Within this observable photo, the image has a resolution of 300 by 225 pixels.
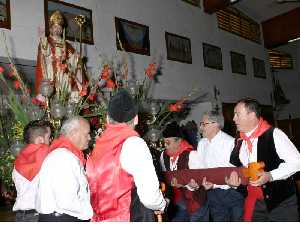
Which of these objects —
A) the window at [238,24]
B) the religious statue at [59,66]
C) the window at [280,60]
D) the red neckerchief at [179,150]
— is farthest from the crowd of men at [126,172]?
the window at [280,60]

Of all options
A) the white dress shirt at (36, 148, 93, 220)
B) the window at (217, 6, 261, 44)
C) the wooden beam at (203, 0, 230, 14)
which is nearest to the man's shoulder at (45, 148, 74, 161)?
the white dress shirt at (36, 148, 93, 220)

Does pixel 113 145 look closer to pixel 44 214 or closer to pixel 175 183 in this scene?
pixel 44 214

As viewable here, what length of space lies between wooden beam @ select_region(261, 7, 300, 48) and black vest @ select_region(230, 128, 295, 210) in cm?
1125

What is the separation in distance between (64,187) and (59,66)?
174 cm

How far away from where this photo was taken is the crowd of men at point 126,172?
2633 millimetres

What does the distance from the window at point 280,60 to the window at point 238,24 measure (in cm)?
274

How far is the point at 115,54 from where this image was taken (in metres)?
7.76

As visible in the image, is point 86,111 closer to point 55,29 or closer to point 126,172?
point 55,29

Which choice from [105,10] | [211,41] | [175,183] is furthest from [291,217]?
[211,41]

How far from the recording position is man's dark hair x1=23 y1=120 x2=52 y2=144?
3325 millimetres

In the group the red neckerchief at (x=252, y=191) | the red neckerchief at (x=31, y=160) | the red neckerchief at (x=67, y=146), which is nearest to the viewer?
the red neckerchief at (x=67, y=146)

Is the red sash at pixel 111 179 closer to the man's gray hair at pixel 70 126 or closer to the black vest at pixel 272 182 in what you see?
the man's gray hair at pixel 70 126

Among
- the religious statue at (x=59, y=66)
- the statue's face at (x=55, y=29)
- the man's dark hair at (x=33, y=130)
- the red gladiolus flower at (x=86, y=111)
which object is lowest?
the man's dark hair at (x=33, y=130)

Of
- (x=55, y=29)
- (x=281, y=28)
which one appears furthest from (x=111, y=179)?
(x=281, y=28)
